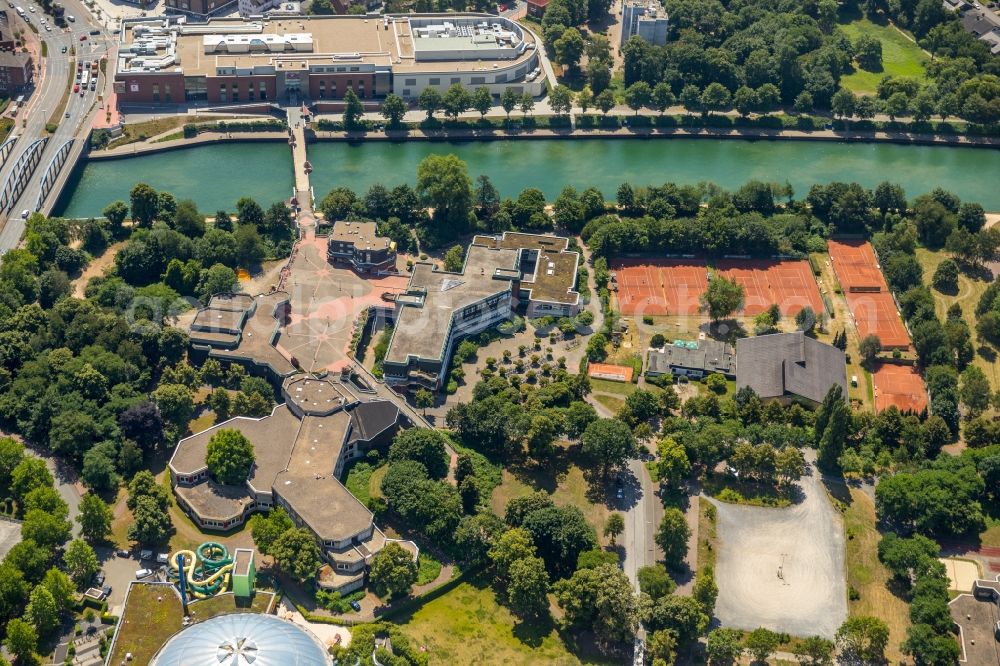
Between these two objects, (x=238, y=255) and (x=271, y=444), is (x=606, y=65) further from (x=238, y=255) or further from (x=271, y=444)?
(x=271, y=444)

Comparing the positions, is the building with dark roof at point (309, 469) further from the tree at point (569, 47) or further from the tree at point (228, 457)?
the tree at point (569, 47)

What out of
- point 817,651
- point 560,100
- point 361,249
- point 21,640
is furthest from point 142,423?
point 560,100

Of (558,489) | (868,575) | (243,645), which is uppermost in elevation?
(243,645)

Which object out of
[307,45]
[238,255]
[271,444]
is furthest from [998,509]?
[307,45]

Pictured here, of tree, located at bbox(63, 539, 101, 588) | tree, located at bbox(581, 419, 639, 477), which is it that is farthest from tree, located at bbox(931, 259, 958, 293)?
tree, located at bbox(63, 539, 101, 588)

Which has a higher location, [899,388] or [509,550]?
[509,550]

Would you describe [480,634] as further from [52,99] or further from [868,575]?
[52,99]

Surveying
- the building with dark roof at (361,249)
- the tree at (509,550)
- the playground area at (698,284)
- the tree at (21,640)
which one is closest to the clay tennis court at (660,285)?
the playground area at (698,284)
